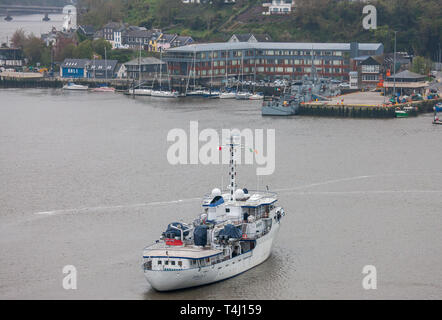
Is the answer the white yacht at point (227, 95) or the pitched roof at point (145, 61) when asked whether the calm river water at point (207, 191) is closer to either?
the white yacht at point (227, 95)

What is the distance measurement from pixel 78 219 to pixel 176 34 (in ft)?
195

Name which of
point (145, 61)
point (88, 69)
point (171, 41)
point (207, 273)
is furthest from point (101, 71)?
point (207, 273)

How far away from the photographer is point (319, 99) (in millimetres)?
59875

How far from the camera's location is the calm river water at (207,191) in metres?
21.5

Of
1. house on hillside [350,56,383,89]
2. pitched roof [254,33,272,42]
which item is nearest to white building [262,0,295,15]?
pitched roof [254,33,272,42]

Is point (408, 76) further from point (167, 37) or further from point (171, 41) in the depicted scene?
point (167, 37)

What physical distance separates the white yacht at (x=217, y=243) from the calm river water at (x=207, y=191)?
0.37 m

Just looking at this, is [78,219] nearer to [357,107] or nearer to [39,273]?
[39,273]

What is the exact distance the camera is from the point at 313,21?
84062 millimetres

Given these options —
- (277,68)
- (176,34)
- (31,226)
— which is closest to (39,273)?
(31,226)

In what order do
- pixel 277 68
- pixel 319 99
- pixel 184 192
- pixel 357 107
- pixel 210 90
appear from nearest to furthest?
pixel 184 192
pixel 357 107
pixel 319 99
pixel 210 90
pixel 277 68

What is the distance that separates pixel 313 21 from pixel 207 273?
6587 cm

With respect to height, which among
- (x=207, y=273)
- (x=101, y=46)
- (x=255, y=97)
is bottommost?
(x=207, y=273)

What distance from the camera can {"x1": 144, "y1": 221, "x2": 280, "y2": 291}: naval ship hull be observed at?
20391 mm
